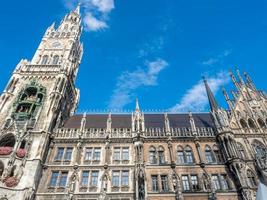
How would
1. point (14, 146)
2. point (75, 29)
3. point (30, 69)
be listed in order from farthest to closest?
1. point (75, 29)
2. point (30, 69)
3. point (14, 146)

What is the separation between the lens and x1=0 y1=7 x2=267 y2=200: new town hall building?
80.9 ft

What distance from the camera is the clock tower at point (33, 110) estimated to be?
2438cm

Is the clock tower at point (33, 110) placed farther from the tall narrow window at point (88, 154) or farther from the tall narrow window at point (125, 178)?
the tall narrow window at point (125, 178)

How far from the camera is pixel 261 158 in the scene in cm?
2695

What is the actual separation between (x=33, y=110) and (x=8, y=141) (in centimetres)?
520

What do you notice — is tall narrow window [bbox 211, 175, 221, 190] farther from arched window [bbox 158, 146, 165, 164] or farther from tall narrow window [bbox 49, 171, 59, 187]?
tall narrow window [bbox 49, 171, 59, 187]

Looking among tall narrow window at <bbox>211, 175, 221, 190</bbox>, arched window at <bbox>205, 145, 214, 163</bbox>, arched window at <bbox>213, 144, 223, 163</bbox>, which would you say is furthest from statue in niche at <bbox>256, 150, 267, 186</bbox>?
arched window at <bbox>205, 145, 214, 163</bbox>

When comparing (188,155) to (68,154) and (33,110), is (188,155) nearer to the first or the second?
(68,154)

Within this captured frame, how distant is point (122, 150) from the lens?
28.9 meters

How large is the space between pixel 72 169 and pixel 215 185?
1709 cm

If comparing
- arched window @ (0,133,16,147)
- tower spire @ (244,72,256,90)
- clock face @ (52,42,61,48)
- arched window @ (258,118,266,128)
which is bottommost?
arched window @ (0,133,16,147)

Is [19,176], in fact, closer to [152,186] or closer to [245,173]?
[152,186]

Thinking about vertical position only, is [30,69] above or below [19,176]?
above

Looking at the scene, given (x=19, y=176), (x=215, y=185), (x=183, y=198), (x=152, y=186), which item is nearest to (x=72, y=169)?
(x=19, y=176)
